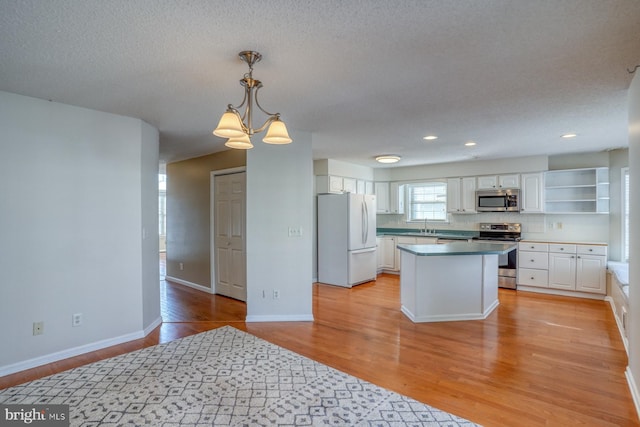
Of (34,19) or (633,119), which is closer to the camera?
(34,19)

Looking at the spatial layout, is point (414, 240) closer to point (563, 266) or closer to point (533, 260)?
point (533, 260)

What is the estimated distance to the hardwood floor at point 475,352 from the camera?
2375 millimetres

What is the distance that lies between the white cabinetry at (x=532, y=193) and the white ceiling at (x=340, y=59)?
7.03 feet

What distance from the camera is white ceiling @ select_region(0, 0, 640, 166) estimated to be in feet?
5.62

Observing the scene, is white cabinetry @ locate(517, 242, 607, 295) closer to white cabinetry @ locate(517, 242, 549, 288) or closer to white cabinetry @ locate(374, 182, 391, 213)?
white cabinetry @ locate(517, 242, 549, 288)

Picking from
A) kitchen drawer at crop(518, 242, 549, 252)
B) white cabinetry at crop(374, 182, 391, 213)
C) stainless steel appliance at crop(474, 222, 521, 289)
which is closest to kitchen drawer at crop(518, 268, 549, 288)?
stainless steel appliance at crop(474, 222, 521, 289)

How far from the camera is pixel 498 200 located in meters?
6.19

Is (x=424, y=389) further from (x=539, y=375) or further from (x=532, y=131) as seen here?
(x=532, y=131)

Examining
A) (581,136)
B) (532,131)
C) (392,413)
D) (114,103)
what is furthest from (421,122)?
(114,103)

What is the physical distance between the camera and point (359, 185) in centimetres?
724

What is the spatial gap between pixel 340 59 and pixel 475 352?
2.92 m

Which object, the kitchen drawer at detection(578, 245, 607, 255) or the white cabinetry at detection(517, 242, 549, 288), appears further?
the white cabinetry at detection(517, 242, 549, 288)

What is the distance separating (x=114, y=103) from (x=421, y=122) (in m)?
3.15

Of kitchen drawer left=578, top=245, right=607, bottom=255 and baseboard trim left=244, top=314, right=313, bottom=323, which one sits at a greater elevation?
kitchen drawer left=578, top=245, right=607, bottom=255
